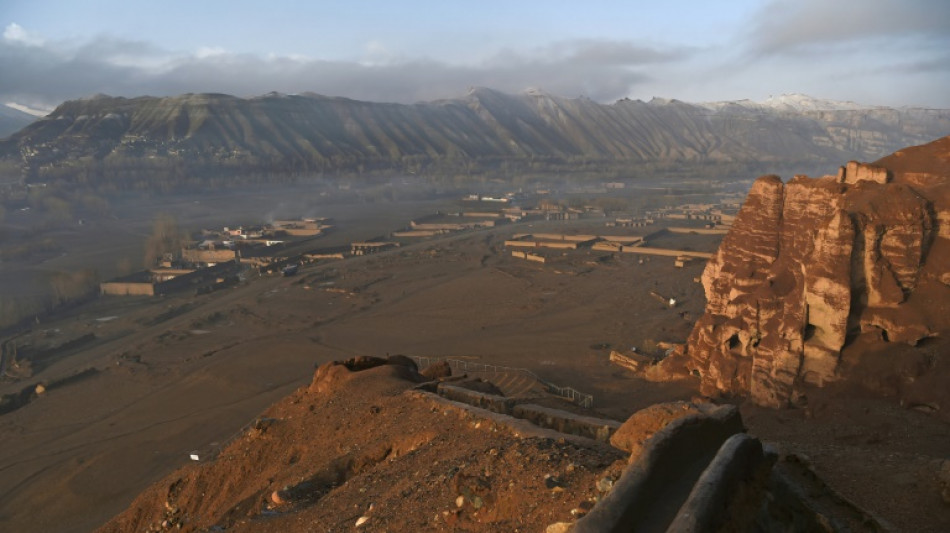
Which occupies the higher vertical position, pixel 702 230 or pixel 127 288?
pixel 702 230

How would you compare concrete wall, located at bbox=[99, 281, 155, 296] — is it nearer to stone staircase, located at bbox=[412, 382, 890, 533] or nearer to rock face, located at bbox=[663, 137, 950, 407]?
rock face, located at bbox=[663, 137, 950, 407]

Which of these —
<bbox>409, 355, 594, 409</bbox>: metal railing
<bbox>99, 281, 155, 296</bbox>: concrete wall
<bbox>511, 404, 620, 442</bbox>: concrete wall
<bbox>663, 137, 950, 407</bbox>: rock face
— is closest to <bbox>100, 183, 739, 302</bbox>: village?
<bbox>99, 281, 155, 296</bbox>: concrete wall

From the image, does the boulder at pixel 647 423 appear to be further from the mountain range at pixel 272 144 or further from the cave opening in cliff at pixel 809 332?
the mountain range at pixel 272 144

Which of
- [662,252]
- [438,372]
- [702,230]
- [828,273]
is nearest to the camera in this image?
[828,273]

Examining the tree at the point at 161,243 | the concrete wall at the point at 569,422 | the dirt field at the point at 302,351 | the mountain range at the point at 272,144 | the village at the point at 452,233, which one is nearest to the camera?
the concrete wall at the point at 569,422

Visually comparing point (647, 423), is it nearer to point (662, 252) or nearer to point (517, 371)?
point (517, 371)

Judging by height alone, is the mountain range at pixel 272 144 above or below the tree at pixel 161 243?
above

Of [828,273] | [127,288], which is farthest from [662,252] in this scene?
[127,288]

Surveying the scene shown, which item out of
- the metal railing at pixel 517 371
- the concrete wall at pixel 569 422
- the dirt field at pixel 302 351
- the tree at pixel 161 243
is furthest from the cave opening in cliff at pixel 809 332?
the tree at pixel 161 243
